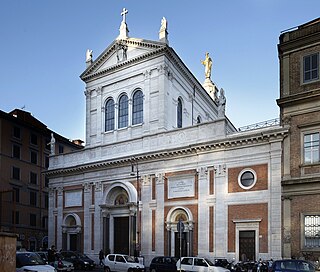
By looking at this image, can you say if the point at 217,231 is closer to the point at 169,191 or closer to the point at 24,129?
the point at 169,191

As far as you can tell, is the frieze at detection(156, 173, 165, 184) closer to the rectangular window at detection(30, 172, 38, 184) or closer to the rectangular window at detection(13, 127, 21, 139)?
the rectangular window at detection(13, 127, 21, 139)

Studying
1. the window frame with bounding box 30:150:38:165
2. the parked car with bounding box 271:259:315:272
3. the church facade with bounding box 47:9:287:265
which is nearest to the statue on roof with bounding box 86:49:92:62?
the church facade with bounding box 47:9:287:265

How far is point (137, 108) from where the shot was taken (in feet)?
132

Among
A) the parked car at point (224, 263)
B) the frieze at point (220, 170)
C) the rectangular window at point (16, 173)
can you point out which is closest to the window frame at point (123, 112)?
the frieze at point (220, 170)

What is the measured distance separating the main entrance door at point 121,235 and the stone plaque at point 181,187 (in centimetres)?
577

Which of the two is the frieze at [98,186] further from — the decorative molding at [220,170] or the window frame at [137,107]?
the decorative molding at [220,170]

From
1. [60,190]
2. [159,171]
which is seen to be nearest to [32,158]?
[60,190]

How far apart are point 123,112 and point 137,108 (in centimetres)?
180

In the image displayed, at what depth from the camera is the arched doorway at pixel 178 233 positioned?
33625mm

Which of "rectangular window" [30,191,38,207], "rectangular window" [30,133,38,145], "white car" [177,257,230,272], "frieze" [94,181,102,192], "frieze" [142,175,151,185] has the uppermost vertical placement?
"rectangular window" [30,133,38,145]

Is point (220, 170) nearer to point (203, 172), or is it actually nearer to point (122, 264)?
point (203, 172)

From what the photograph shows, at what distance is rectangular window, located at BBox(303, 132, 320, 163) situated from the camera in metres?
28.1

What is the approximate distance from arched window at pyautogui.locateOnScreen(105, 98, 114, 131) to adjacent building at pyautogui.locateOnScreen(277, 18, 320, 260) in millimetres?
17429

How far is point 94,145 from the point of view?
1666 inches
